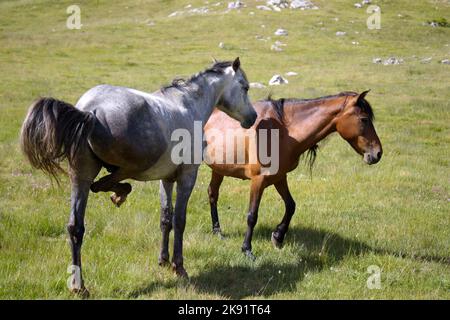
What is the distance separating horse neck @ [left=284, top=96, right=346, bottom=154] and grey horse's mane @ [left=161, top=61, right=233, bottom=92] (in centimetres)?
163

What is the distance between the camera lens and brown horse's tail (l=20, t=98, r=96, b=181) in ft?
15.3

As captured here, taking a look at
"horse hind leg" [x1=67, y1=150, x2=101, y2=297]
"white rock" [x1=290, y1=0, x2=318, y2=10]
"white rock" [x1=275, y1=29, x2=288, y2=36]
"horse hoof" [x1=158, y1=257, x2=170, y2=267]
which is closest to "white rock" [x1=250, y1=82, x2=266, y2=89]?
"horse hoof" [x1=158, y1=257, x2=170, y2=267]

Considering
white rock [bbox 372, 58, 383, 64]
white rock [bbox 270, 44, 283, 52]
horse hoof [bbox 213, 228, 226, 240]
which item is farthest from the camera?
white rock [bbox 270, 44, 283, 52]

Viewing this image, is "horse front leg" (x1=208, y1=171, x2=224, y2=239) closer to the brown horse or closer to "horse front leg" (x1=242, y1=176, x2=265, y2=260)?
"horse front leg" (x1=242, y1=176, x2=265, y2=260)

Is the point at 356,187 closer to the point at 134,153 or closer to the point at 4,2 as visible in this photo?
the point at 134,153

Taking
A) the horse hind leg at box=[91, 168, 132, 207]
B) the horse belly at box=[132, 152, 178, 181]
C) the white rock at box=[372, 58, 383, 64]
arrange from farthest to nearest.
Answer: the white rock at box=[372, 58, 383, 64] < the horse belly at box=[132, 152, 178, 181] < the horse hind leg at box=[91, 168, 132, 207]

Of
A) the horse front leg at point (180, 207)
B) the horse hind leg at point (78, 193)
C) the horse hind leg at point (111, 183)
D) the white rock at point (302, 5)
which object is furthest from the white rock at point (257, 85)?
the white rock at point (302, 5)

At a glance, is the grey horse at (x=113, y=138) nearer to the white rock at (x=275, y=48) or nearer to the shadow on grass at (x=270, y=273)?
the shadow on grass at (x=270, y=273)

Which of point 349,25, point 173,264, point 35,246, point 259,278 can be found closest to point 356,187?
point 259,278

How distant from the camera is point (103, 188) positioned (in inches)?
214

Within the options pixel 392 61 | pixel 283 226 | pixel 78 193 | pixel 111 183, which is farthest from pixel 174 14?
pixel 78 193

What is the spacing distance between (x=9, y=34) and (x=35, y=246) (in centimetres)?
5538

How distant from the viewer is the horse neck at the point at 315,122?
7543 mm

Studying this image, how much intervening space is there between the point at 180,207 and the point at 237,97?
75.1 inches
